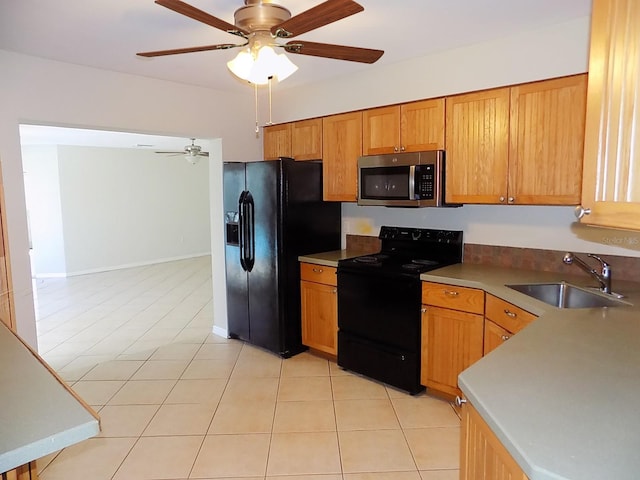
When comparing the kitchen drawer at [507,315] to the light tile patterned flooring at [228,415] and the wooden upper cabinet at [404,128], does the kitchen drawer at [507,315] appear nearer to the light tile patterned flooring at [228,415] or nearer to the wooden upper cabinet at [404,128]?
the light tile patterned flooring at [228,415]

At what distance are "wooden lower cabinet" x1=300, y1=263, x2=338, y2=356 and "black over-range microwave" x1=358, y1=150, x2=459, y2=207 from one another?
2.38 feet

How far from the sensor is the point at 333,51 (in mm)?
2105

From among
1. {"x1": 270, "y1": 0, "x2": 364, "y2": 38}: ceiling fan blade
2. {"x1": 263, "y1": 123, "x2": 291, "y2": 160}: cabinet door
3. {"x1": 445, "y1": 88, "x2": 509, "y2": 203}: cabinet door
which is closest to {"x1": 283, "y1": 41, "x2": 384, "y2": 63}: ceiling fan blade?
{"x1": 270, "y1": 0, "x2": 364, "y2": 38}: ceiling fan blade

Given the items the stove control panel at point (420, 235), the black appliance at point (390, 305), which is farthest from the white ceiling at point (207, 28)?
the black appliance at point (390, 305)

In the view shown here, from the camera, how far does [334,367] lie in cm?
357

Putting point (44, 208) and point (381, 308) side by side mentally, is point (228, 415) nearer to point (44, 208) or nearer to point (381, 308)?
point (381, 308)

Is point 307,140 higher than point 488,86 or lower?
lower

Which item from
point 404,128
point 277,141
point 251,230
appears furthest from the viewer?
point 277,141

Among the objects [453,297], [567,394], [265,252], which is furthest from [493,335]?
[265,252]

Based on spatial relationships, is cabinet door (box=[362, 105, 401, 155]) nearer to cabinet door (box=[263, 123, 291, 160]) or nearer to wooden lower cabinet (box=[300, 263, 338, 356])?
cabinet door (box=[263, 123, 291, 160])

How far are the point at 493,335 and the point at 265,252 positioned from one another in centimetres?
196

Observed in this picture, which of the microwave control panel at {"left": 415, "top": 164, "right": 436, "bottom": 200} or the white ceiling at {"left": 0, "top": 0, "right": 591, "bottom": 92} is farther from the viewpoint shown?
the microwave control panel at {"left": 415, "top": 164, "right": 436, "bottom": 200}

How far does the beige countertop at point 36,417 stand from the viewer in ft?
3.10

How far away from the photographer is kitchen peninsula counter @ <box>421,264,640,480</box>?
92cm
